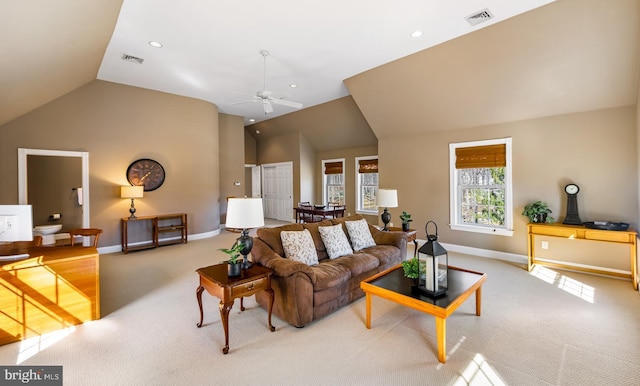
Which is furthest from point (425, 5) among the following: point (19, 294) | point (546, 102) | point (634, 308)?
point (19, 294)

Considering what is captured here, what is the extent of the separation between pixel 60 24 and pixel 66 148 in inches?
124

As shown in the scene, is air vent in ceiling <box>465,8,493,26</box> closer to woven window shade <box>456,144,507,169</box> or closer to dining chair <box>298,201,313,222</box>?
woven window shade <box>456,144,507,169</box>

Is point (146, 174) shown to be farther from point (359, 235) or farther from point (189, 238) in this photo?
point (359, 235)

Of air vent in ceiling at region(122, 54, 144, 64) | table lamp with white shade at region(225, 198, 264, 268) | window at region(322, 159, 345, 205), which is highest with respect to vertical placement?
air vent in ceiling at region(122, 54, 144, 64)

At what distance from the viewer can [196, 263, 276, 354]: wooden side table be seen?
7.48ft

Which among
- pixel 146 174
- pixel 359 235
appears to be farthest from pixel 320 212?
pixel 146 174

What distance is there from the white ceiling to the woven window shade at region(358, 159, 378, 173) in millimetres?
2879

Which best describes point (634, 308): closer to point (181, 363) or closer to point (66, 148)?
point (181, 363)

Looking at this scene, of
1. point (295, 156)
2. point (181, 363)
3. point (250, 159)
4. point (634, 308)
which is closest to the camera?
point (181, 363)

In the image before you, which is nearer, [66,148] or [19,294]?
[19,294]

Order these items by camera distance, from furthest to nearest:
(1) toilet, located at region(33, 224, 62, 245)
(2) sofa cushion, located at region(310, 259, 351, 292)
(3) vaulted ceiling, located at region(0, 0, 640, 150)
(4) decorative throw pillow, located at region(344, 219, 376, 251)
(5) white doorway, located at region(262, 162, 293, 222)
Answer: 1. (5) white doorway, located at region(262, 162, 293, 222)
2. (1) toilet, located at region(33, 224, 62, 245)
3. (4) decorative throw pillow, located at region(344, 219, 376, 251)
4. (3) vaulted ceiling, located at region(0, 0, 640, 150)
5. (2) sofa cushion, located at region(310, 259, 351, 292)

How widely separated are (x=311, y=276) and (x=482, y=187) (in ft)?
13.7

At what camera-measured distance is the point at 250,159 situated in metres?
10.6

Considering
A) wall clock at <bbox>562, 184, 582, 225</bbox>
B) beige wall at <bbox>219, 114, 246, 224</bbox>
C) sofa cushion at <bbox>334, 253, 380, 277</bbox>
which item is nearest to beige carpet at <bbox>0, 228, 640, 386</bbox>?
sofa cushion at <bbox>334, 253, 380, 277</bbox>
